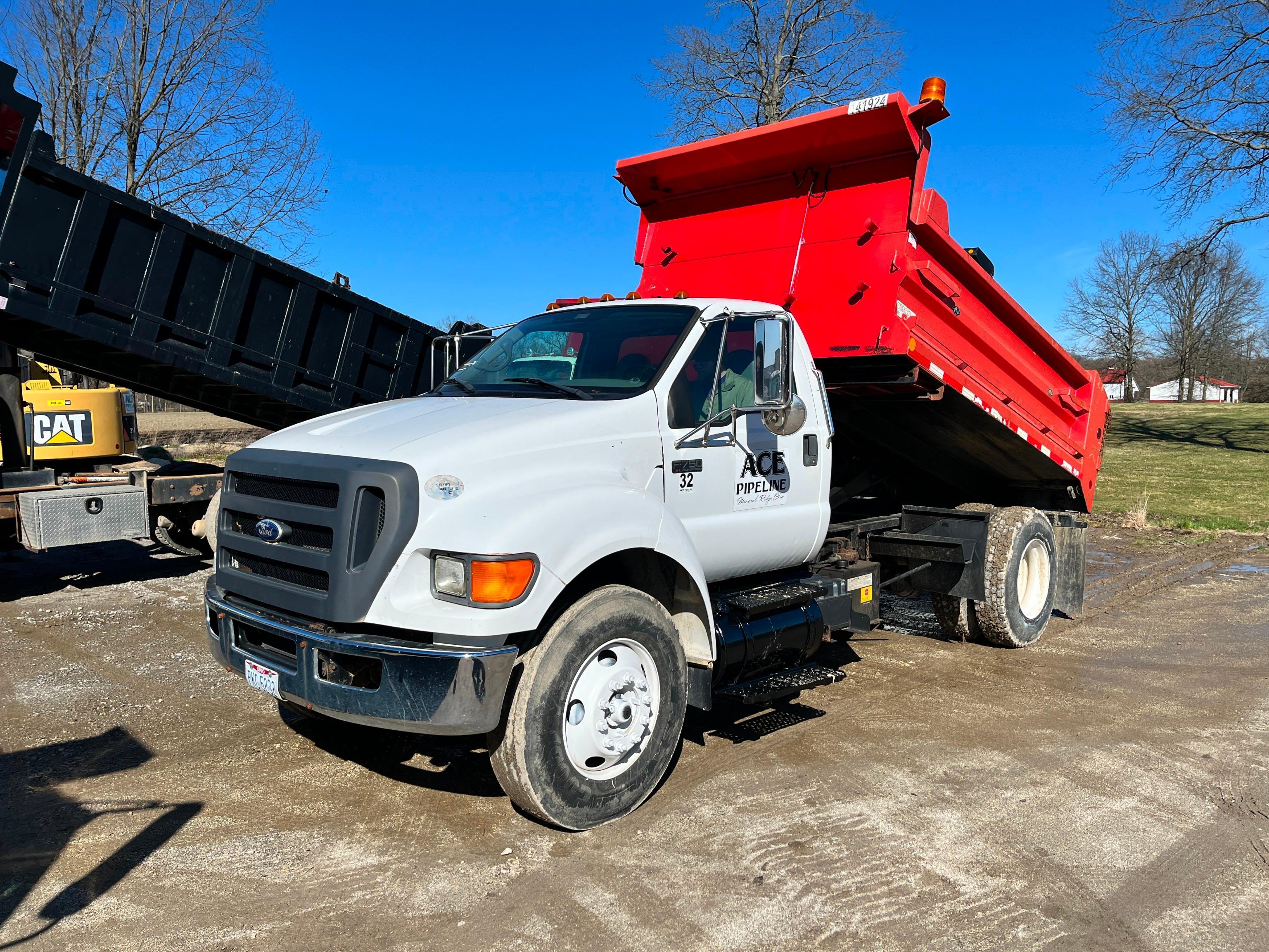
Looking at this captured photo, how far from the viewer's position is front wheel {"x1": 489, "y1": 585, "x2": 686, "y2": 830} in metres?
3.67

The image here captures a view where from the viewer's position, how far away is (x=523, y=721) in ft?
11.9

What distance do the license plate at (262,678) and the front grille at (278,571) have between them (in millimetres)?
373

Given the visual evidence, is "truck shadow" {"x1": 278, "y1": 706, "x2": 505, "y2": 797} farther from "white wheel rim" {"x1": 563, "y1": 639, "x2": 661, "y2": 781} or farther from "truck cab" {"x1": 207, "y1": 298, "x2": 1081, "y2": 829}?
"truck cab" {"x1": 207, "y1": 298, "x2": 1081, "y2": 829}

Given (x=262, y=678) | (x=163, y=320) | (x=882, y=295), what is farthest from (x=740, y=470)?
(x=163, y=320)

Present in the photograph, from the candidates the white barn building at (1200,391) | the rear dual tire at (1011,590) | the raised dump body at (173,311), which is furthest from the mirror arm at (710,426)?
the white barn building at (1200,391)

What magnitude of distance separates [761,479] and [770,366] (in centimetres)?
66

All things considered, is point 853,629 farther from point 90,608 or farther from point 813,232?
point 90,608

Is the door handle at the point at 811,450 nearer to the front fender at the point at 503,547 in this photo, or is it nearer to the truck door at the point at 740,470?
the truck door at the point at 740,470

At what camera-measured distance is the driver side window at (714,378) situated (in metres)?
4.54

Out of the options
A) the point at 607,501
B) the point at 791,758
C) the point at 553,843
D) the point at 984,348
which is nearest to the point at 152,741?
the point at 553,843

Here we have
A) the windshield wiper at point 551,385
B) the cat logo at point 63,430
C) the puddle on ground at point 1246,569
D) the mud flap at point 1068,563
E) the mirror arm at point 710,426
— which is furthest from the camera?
the puddle on ground at point 1246,569

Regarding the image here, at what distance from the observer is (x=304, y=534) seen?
385 centimetres

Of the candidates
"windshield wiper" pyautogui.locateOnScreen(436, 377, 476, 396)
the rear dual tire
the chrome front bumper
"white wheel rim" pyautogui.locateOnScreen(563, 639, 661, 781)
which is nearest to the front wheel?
"white wheel rim" pyautogui.locateOnScreen(563, 639, 661, 781)

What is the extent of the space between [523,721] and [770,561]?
203 cm
